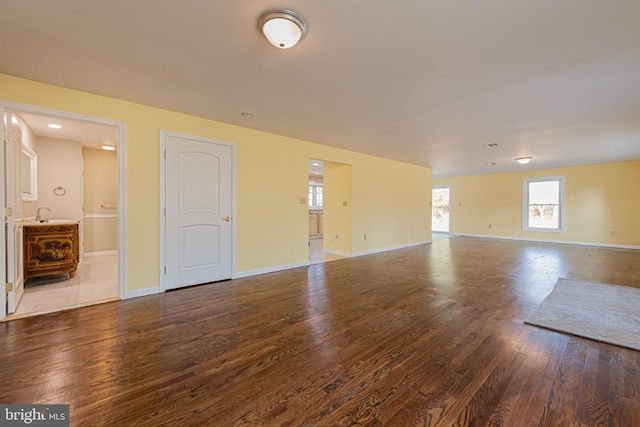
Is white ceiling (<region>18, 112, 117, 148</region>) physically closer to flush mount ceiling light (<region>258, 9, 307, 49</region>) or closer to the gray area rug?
flush mount ceiling light (<region>258, 9, 307, 49</region>)

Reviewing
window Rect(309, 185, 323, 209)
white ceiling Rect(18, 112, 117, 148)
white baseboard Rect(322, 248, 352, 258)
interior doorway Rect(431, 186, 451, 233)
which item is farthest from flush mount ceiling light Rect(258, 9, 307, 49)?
interior doorway Rect(431, 186, 451, 233)

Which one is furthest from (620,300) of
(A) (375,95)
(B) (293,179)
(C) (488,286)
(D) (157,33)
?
(D) (157,33)

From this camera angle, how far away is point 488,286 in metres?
3.94

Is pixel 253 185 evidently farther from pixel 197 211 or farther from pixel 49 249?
pixel 49 249

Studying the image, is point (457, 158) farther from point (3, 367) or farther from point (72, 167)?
point (72, 167)

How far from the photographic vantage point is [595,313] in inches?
115

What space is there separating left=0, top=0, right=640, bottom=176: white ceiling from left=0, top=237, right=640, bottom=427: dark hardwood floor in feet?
7.87

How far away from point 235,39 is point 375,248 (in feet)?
18.6

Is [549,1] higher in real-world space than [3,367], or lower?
higher

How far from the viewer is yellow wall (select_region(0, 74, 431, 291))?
3248mm

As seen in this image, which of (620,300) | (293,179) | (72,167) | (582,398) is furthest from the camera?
(72,167)

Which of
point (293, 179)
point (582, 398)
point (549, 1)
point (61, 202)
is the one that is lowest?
point (582, 398)

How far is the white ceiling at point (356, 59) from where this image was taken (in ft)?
5.87

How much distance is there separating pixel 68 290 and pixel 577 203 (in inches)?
475
